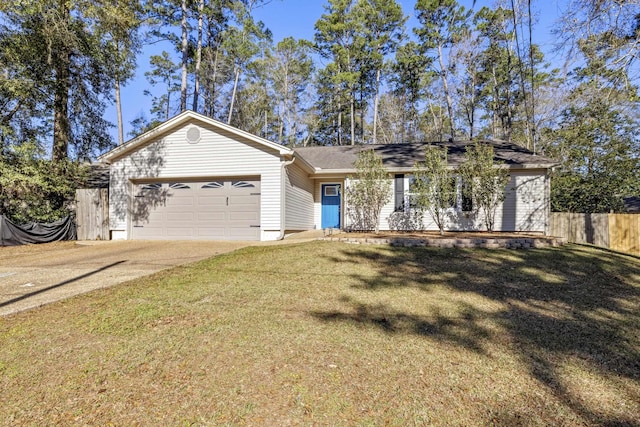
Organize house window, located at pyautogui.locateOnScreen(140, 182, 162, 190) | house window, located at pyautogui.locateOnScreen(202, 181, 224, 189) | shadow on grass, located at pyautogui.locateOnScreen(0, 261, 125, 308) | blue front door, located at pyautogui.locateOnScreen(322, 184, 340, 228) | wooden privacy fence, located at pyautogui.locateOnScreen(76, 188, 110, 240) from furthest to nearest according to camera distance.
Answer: blue front door, located at pyautogui.locateOnScreen(322, 184, 340, 228)
wooden privacy fence, located at pyautogui.locateOnScreen(76, 188, 110, 240)
house window, located at pyautogui.locateOnScreen(140, 182, 162, 190)
house window, located at pyautogui.locateOnScreen(202, 181, 224, 189)
shadow on grass, located at pyautogui.locateOnScreen(0, 261, 125, 308)

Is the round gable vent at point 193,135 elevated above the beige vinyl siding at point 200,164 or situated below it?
above

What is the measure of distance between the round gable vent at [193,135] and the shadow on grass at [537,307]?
675cm

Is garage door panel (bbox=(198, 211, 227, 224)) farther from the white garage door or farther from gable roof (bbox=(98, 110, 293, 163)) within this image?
gable roof (bbox=(98, 110, 293, 163))

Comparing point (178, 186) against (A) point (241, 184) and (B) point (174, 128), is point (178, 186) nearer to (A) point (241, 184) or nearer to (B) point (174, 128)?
(B) point (174, 128)

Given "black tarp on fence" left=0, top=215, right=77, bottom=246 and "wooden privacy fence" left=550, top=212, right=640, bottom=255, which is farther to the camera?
"wooden privacy fence" left=550, top=212, right=640, bottom=255

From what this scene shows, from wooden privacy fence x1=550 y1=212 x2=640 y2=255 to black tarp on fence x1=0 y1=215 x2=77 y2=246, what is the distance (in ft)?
55.8

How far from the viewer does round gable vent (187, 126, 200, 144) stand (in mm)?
10625

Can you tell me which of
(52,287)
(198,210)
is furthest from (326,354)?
(198,210)

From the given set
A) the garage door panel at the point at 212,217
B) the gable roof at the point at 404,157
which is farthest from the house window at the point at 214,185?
the gable roof at the point at 404,157

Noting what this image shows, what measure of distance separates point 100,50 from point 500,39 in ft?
74.3

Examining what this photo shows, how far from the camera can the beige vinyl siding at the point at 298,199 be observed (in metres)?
10.5

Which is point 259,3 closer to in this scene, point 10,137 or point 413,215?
point 10,137

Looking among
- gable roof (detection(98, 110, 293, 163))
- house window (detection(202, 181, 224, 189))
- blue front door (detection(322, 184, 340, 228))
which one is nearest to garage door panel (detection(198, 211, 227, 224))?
house window (detection(202, 181, 224, 189))

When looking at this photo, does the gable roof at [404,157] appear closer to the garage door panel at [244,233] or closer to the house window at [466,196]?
the house window at [466,196]
